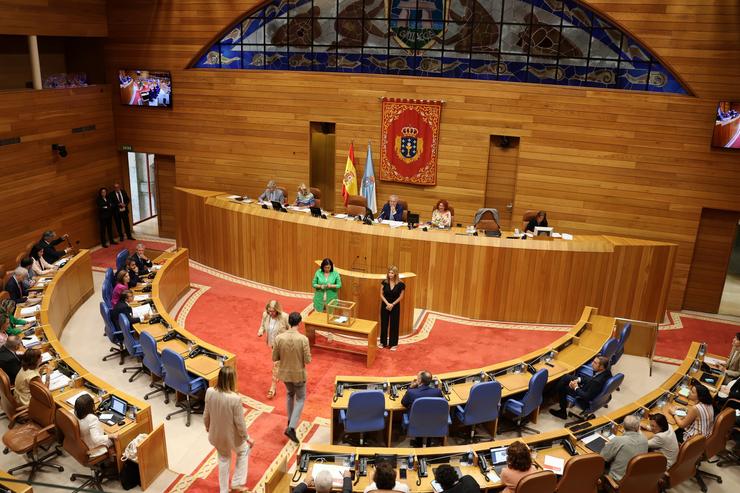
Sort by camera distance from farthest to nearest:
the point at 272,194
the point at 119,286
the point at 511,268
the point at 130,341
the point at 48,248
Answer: the point at 272,194 → the point at 48,248 → the point at 511,268 → the point at 119,286 → the point at 130,341

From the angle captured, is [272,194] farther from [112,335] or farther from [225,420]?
[225,420]

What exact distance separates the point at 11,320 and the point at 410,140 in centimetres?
845

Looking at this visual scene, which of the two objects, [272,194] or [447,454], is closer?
[447,454]

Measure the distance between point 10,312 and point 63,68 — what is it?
9.43 meters

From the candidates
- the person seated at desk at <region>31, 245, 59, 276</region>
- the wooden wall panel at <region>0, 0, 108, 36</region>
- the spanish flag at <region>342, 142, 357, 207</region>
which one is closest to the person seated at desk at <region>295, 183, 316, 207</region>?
the spanish flag at <region>342, 142, 357, 207</region>

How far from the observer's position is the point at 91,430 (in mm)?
6457

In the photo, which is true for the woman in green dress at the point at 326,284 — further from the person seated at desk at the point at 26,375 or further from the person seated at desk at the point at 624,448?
the person seated at desk at the point at 624,448

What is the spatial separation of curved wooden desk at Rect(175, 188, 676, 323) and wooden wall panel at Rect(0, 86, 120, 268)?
5.90 meters

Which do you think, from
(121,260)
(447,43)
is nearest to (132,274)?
(121,260)

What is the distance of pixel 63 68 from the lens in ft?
52.9

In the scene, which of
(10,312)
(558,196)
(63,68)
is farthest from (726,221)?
(63,68)

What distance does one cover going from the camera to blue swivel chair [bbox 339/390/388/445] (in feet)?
23.1

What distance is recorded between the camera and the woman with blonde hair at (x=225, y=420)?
6.01 metres

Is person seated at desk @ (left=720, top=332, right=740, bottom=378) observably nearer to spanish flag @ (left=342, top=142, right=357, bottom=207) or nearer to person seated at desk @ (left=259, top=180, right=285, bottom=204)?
spanish flag @ (left=342, top=142, right=357, bottom=207)
